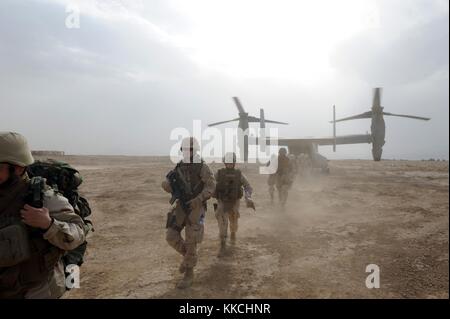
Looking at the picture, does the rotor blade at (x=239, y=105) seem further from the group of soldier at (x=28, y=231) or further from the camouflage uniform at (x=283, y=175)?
the group of soldier at (x=28, y=231)

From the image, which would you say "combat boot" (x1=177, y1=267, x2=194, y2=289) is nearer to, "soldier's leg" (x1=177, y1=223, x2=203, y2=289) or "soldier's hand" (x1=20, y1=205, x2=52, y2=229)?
"soldier's leg" (x1=177, y1=223, x2=203, y2=289)

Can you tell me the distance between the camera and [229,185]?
6.30m

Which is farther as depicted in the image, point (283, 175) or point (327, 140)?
point (327, 140)

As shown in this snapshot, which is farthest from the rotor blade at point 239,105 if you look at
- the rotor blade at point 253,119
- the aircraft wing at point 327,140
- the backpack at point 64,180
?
the backpack at point 64,180

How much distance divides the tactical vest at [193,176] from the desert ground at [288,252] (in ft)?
4.70

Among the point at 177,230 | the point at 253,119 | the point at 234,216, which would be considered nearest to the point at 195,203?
the point at 177,230

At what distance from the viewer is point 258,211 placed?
10078mm

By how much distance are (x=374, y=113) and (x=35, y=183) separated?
71.1 feet

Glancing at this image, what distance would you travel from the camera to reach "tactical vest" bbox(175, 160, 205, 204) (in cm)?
473

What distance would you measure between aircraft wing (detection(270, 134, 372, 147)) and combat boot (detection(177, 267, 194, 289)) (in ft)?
65.0

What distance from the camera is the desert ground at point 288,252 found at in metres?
4.57

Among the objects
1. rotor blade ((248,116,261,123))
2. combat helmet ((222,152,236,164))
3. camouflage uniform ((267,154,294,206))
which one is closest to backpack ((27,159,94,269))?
combat helmet ((222,152,236,164))

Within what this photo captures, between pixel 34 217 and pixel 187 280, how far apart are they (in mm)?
3047

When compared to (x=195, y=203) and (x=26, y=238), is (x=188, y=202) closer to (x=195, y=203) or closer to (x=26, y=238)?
(x=195, y=203)
